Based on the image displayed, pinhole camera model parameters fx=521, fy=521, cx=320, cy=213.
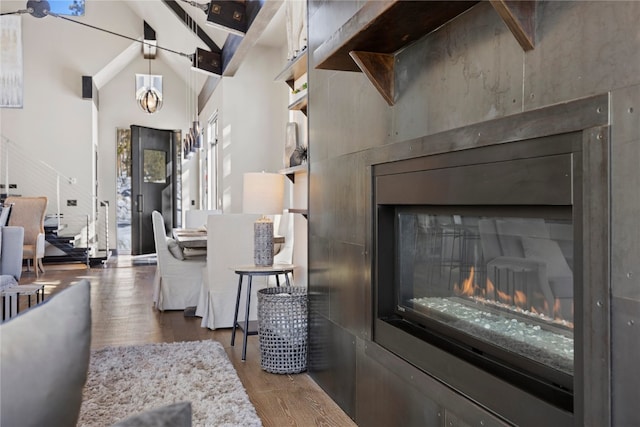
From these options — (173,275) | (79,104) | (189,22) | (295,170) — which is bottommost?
(173,275)

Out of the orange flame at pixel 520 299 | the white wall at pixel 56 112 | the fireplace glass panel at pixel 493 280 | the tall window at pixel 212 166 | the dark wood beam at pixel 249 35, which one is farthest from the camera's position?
the white wall at pixel 56 112

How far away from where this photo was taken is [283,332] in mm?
3207

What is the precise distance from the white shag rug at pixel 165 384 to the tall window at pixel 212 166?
20.0 feet

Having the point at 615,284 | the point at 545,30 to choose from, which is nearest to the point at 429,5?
the point at 545,30

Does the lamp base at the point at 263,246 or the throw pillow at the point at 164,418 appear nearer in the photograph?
the throw pillow at the point at 164,418

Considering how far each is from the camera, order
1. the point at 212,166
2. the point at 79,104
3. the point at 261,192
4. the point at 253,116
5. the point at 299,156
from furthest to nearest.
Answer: the point at 79,104
the point at 212,166
the point at 253,116
the point at 261,192
the point at 299,156

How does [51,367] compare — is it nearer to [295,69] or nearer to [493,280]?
[493,280]

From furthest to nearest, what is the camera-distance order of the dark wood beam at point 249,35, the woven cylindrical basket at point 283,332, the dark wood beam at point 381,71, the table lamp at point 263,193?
the dark wood beam at point 249,35
the table lamp at point 263,193
the woven cylindrical basket at point 283,332
the dark wood beam at point 381,71

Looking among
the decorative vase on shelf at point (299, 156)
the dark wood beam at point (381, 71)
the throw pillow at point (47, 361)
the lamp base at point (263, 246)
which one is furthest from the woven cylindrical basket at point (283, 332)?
the throw pillow at point (47, 361)

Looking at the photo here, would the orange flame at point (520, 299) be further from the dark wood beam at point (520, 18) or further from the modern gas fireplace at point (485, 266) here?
the dark wood beam at point (520, 18)

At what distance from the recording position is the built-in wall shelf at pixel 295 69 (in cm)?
356

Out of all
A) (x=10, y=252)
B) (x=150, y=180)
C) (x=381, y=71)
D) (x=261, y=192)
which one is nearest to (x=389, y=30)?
(x=381, y=71)

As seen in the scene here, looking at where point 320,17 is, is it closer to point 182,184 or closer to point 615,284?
point 615,284

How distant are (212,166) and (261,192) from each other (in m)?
6.05
